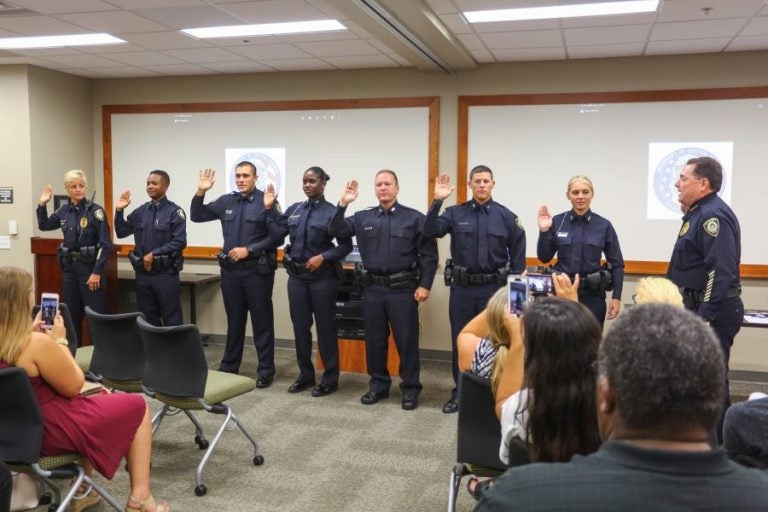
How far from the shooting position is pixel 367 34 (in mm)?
4910

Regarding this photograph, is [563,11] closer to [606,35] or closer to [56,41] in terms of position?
[606,35]

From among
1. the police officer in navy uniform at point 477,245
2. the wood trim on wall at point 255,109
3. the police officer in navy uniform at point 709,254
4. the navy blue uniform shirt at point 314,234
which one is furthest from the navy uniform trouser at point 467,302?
the wood trim on wall at point 255,109

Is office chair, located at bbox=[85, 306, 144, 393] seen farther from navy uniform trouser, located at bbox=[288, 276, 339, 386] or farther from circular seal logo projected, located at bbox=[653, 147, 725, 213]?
circular seal logo projected, located at bbox=[653, 147, 725, 213]

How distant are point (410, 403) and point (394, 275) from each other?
897mm

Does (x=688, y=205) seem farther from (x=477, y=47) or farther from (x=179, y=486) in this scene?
(x=179, y=486)

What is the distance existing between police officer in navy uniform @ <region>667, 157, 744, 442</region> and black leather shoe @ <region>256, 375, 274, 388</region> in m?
3.02

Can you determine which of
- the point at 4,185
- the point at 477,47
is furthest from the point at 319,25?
the point at 4,185

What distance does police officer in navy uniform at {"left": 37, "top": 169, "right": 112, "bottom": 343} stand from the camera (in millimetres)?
5527

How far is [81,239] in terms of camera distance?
18.2 ft

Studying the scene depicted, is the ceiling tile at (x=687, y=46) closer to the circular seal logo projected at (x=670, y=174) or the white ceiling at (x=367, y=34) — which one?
the white ceiling at (x=367, y=34)

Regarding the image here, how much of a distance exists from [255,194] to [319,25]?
1418 millimetres

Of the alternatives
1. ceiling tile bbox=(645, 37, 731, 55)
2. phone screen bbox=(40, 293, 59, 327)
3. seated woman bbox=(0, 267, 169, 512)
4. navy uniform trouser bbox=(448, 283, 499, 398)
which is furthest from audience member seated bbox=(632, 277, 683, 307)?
ceiling tile bbox=(645, 37, 731, 55)

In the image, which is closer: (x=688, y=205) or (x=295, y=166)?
(x=688, y=205)

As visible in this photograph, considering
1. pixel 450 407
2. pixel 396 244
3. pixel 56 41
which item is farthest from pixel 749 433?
pixel 56 41
